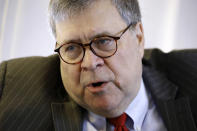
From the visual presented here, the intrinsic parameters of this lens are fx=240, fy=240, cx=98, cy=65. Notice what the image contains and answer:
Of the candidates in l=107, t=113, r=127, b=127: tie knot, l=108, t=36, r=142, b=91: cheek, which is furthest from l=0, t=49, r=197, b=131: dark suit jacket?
l=108, t=36, r=142, b=91: cheek

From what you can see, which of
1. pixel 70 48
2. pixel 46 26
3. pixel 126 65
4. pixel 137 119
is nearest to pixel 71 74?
pixel 70 48

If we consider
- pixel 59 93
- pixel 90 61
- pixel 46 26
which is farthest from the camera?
pixel 46 26

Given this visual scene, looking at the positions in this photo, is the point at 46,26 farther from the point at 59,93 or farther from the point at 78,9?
the point at 78,9

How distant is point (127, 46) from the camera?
2.99 ft

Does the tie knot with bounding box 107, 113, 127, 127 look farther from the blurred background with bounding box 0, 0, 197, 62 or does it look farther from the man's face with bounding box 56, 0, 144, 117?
the blurred background with bounding box 0, 0, 197, 62

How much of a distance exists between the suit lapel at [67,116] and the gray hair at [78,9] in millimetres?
342

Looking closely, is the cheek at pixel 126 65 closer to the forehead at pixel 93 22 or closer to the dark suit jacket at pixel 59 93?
the forehead at pixel 93 22

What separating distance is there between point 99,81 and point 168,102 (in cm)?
40

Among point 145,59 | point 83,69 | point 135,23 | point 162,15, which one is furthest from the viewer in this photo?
point 162,15

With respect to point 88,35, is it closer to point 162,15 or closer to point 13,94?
point 13,94

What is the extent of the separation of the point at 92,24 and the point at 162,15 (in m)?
0.92

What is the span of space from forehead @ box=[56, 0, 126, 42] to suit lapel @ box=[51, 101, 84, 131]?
0.34 metres

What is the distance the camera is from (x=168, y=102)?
3.54 ft

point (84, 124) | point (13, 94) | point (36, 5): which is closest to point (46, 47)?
point (36, 5)
